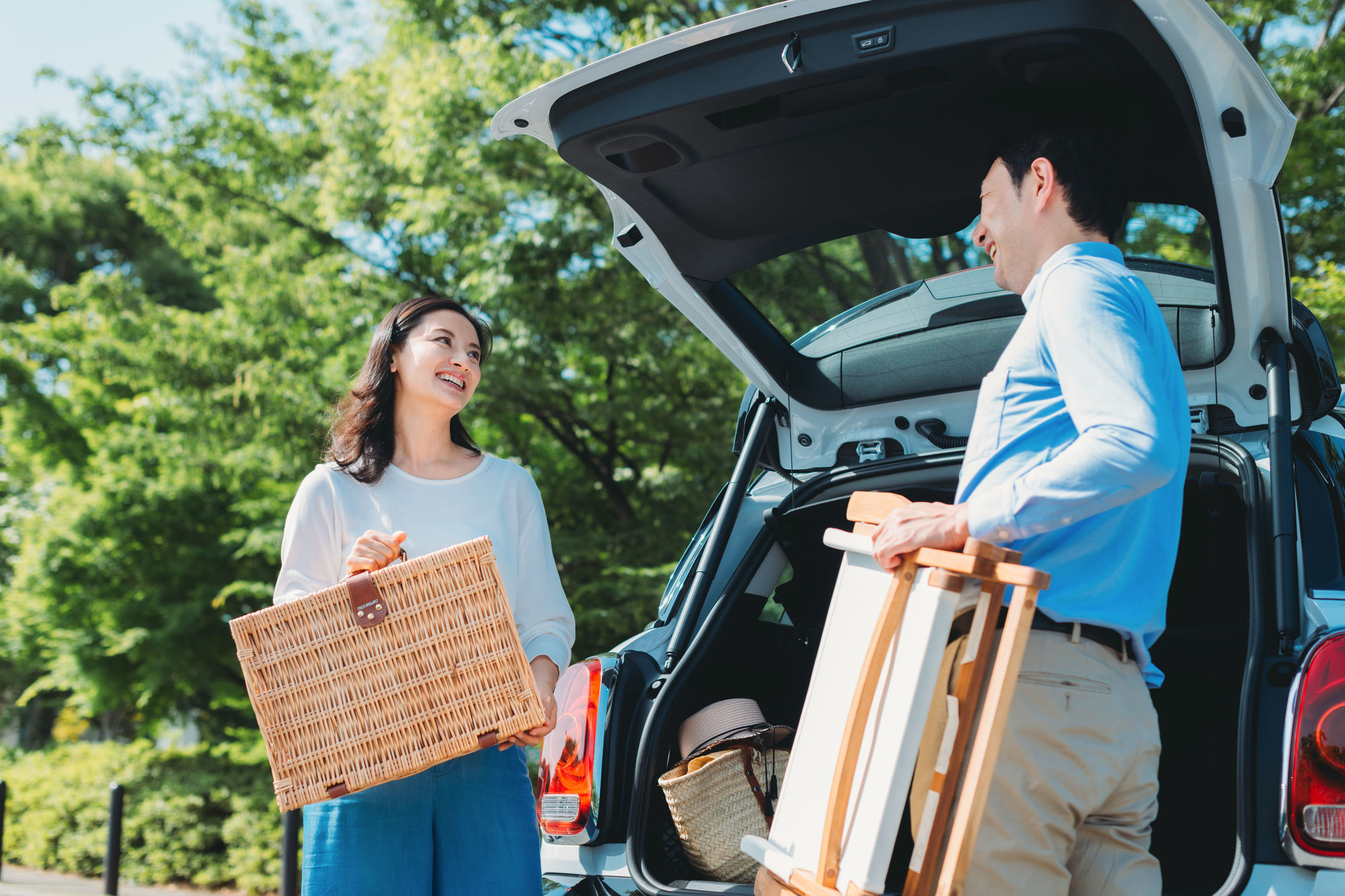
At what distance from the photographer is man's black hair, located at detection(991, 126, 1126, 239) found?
1613 millimetres

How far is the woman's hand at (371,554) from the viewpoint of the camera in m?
1.88

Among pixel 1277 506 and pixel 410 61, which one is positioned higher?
pixel 410 61

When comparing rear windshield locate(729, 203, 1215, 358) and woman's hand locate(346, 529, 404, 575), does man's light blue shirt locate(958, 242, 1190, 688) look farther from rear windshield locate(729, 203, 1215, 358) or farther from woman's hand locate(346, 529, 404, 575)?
rear windshield locate(729, 203, 1215, 358)

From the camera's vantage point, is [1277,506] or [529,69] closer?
[1277,506]

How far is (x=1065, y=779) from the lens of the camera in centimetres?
144

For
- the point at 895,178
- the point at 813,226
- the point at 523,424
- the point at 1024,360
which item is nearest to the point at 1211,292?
the point at 895,178

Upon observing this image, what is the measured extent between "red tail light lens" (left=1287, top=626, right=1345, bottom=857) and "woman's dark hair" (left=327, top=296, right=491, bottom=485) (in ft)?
5.43

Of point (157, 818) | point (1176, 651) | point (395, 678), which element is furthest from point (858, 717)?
point (157, 818)

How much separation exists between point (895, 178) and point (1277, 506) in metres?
1.16

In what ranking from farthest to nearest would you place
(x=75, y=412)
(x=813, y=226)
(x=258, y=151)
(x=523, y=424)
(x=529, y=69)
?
(x=75, y=412) < (x=258, y=151) < (x=523, y=424) < (x=529, y=69) < (x=813, y=226)

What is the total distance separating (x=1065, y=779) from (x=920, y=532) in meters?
0.41

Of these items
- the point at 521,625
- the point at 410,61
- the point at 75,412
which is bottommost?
the point at 521,625

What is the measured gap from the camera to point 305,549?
204cm

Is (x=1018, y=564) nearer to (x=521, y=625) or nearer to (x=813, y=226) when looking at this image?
(x=521, y=625)
